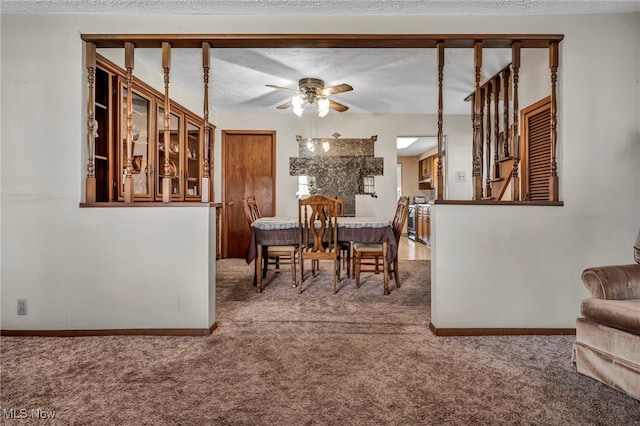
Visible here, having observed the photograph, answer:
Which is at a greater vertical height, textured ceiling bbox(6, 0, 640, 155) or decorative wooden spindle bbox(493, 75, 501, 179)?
textured ceiling bbox(6, 0, 640, 155)

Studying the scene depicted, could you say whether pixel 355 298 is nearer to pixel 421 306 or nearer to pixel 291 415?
pixel 421 306

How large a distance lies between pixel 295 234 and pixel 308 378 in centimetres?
203

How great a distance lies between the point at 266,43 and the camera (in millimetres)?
2645

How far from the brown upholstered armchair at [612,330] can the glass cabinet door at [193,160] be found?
4492 millimetres

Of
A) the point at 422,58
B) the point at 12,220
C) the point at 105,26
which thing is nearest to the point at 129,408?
the point at 12,220

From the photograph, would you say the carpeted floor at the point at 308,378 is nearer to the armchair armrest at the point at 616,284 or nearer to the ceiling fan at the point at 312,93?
the armchair armrest at the point at 616,284

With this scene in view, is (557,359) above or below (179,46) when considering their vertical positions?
below

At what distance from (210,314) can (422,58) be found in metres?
3.15

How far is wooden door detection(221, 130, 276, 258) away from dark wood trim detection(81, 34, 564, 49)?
3337 mm

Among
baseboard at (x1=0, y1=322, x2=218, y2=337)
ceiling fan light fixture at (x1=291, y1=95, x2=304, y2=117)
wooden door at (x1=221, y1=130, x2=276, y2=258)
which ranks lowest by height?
baseboard at (x1=0, y1=322, x2=218, y2=337)

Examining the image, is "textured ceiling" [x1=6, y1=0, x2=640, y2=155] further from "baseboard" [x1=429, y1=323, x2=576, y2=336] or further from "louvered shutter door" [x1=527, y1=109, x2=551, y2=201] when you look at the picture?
"baseboard" [x1=429, y1=323, x2=576, y2=336]

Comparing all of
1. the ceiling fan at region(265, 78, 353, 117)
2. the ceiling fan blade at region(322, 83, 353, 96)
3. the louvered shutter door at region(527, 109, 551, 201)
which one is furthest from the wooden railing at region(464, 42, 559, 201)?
the ceiling fan at region(265, 78, 353, 117)

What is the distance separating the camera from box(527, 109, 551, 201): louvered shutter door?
351cm

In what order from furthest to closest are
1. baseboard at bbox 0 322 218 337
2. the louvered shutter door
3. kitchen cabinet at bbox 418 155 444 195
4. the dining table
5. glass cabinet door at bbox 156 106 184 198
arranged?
kitchen cabinet at bbox 418 155 444 195
glass cabinet door at bbox 156 106 184 198
the dining table
the louvered shutter door
baseboard at bbox 0 322 218 337
